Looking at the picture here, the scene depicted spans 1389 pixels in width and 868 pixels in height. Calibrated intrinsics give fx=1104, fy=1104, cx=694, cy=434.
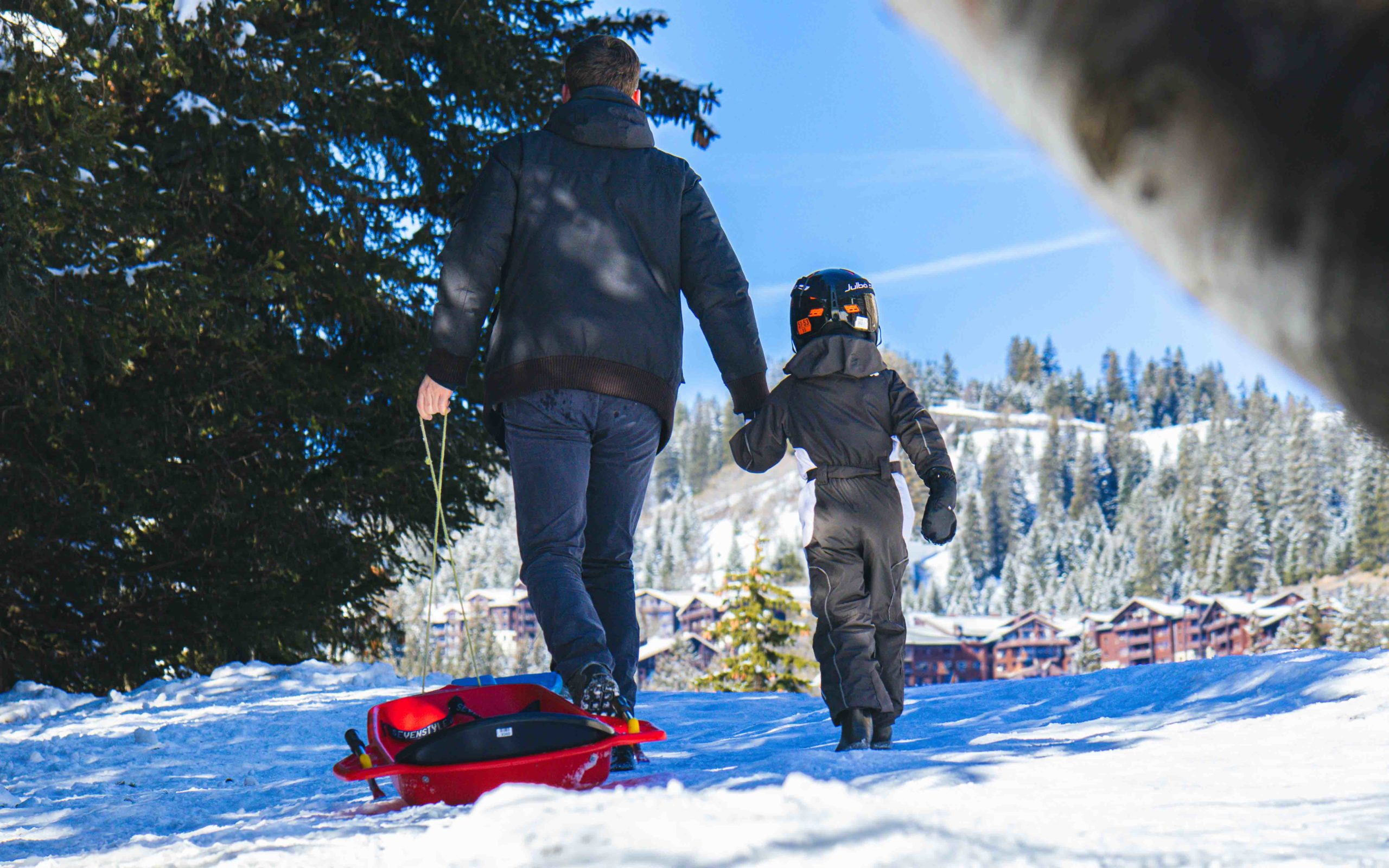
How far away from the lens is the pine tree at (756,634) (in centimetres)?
2858

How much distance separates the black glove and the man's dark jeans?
44.0 inches

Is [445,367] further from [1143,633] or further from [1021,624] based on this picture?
[1021,624]

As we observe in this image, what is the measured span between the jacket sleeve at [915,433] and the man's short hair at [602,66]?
5.02 ft

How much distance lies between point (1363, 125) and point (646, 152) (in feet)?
11.0

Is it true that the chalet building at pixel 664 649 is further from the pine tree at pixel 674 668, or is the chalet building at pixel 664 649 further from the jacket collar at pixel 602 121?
the jacket collar at pixel 602 121

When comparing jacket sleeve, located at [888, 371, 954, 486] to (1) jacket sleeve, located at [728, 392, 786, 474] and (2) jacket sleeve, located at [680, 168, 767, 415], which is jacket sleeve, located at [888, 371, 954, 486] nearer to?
(1) jacket sleeve, located at [728, 392, 786, 474]

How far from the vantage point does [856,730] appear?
3.87m

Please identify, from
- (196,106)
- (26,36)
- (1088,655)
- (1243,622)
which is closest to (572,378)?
(26,36)

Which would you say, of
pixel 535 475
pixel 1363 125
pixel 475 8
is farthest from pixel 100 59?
pixel 1363 125

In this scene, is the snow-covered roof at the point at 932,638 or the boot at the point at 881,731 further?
the snow-covered roof at the point at 932,638

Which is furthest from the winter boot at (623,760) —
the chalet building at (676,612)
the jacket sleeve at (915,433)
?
the chalet building at (676,612)

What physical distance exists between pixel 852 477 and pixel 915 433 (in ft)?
1.05

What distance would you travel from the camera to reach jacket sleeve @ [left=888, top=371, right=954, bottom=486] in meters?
4.28

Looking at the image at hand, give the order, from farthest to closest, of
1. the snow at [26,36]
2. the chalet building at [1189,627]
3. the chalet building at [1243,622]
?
the chalet building at [1189,627] → the chalet building at [1243,622] → the snow at [26,36]
